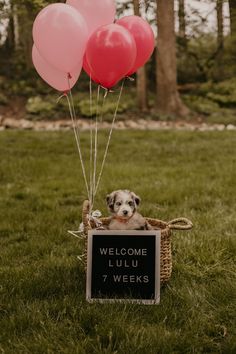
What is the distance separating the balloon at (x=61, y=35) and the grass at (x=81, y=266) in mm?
1456

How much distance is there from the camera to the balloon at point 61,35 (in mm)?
3434

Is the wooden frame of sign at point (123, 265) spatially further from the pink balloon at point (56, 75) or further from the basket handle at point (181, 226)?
the pink balloon at point (56, 75)

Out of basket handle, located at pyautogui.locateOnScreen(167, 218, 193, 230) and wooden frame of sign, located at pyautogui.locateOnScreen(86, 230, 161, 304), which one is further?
basket handle, located at pyautogui.locateOnScreen(167, 218, 193, 230)

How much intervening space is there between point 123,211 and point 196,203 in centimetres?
257

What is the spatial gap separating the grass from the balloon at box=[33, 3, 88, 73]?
1456 mm

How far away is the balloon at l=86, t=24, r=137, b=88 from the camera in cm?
343

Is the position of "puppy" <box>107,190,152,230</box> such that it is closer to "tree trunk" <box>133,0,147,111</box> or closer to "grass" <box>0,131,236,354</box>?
"grass" <box>0,131,236,354</box>

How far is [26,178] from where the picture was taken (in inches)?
289

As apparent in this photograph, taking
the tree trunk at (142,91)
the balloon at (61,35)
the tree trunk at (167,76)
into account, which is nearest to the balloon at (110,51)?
the balloon at (61,35)

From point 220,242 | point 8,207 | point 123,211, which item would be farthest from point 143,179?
point 123,211

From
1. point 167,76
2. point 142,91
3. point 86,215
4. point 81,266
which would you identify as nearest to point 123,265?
point 86,215

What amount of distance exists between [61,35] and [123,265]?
1490 millimetres

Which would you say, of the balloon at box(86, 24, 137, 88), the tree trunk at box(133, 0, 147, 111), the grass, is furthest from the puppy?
the tree trunk at box(133, 0, 147, 111)

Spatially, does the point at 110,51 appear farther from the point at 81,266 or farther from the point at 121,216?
the point at 81,266
